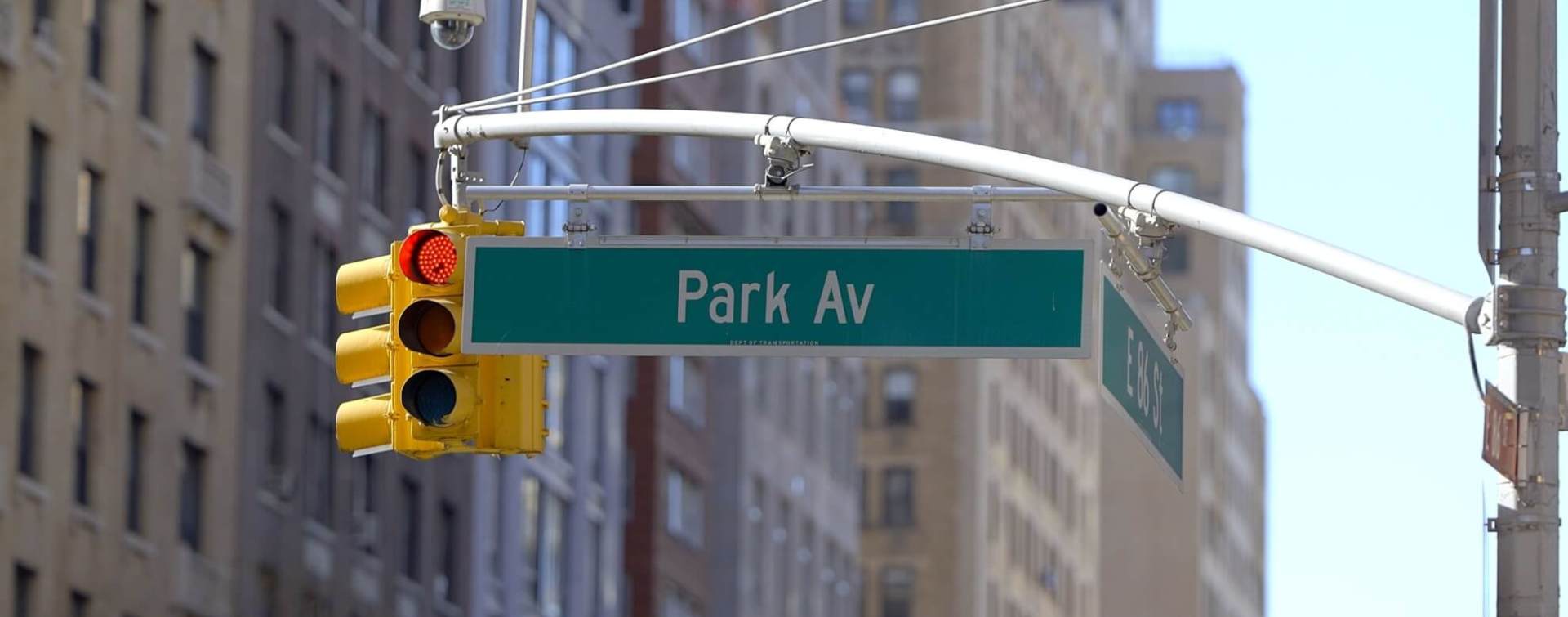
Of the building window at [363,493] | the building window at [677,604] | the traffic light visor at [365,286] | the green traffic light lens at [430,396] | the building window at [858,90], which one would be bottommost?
the building window at [677,604]

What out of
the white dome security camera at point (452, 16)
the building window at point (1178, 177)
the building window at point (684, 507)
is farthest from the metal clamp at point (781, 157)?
the building window at point (1178, 177)

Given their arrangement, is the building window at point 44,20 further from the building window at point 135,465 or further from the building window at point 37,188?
the building window at point 135,465

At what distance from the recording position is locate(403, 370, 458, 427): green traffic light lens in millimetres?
14195

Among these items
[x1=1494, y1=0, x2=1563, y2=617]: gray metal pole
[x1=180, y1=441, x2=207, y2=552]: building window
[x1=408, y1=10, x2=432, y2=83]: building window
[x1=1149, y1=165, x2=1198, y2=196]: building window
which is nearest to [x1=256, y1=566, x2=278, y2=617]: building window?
[x1=180, y1=441, x2=207, y2=552]: building window

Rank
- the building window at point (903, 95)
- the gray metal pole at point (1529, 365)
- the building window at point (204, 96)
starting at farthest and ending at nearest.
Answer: the building window at point (903, 95)
the building window at point (204, 96)
the gray metal pole at point (1529, 365)

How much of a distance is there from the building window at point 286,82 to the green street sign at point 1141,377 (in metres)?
40.0

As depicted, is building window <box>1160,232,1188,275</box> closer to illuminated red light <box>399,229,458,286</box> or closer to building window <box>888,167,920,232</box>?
building window <box>888,167,920,232</box>

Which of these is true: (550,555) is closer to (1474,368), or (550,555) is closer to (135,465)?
(135,465)

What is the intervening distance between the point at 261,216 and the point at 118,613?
808 centimetres

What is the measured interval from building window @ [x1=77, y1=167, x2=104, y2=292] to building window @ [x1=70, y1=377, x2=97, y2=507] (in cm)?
143

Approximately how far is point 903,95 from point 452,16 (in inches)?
4493

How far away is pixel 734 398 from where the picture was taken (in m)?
78.8

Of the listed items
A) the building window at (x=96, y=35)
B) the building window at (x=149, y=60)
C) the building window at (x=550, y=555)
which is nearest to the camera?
the building window at (x=96, y=35)

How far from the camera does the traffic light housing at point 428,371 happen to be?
559 inches
